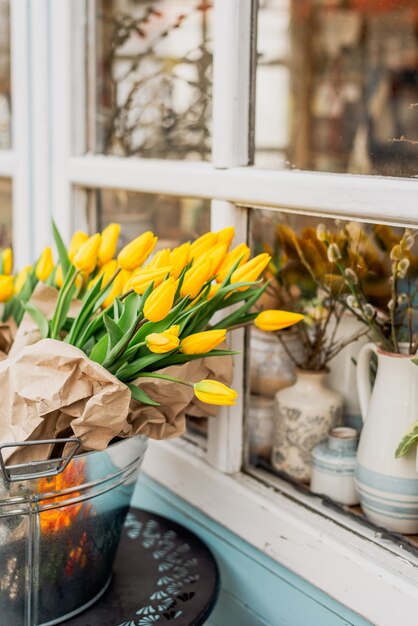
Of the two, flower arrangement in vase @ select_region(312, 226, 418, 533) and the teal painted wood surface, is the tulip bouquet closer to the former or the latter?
flower arrangement in vase @ select_region(312, 226, 418, 533)

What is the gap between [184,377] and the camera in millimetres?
856

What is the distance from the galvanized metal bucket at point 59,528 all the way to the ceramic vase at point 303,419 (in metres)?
0.21

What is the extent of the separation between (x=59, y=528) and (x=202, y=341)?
0.24m

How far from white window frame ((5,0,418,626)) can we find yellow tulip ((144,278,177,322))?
211mm

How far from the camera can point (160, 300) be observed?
77 cm

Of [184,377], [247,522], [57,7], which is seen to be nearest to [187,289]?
[184,377]

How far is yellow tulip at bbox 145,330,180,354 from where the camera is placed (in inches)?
30.0

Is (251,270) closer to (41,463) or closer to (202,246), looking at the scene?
(202,246)

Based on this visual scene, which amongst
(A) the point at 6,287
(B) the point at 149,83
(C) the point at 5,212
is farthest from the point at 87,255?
(C) the point at 5,212

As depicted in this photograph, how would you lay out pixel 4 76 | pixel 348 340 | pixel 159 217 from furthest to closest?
pixel 4 76 < pixel 159 217 < pixel 348 340

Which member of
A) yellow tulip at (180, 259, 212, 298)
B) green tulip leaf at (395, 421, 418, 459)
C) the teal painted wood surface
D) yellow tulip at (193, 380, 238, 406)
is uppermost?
yellow tulip at (180, 259, 212, 298)

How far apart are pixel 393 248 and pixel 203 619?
46 centimetres

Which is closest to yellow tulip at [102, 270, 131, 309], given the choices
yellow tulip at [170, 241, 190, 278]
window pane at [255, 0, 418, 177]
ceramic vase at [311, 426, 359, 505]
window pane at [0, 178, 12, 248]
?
yellow tulip at [170, 241, 190, 278]

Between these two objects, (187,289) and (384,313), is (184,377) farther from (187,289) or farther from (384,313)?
(384,313)
